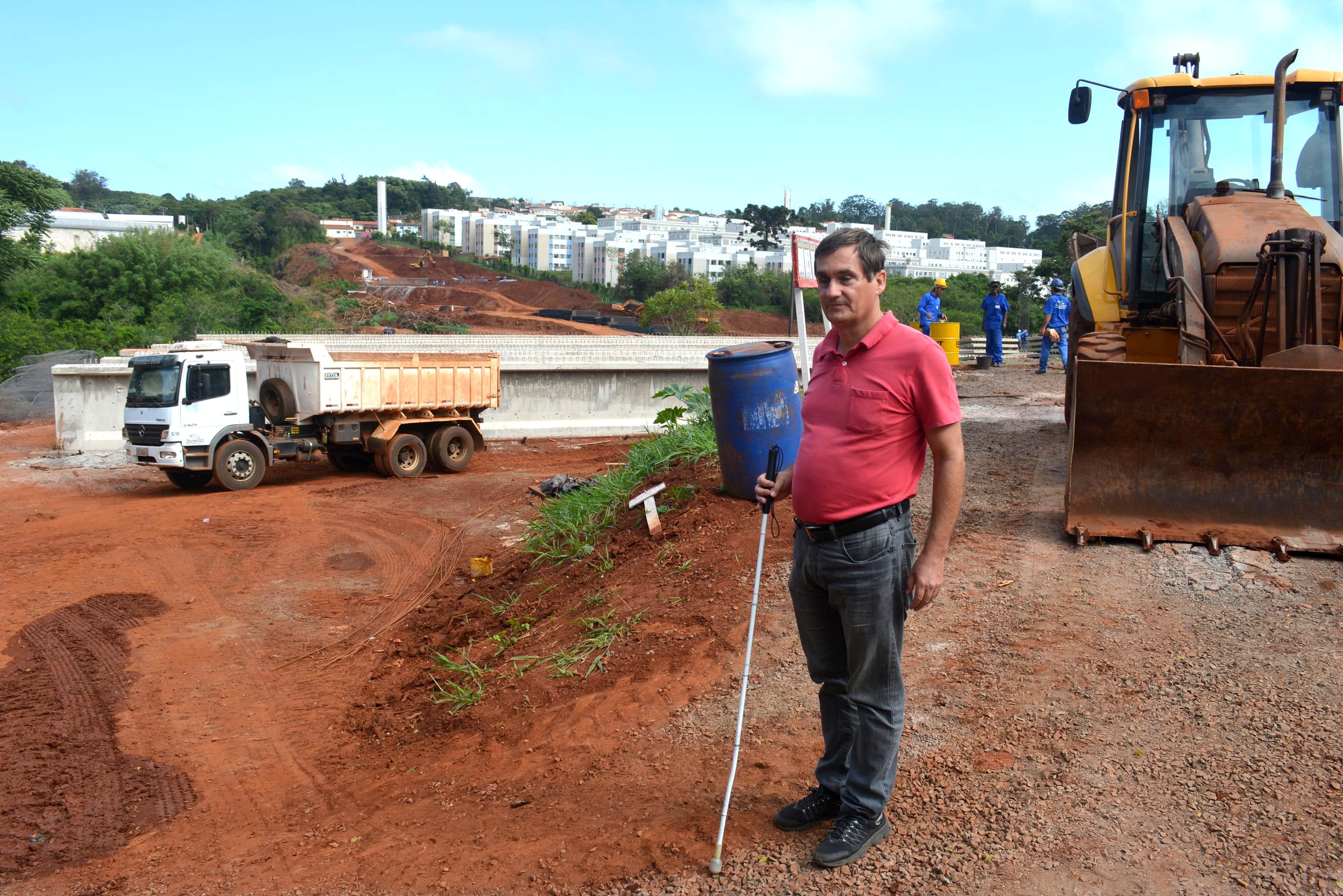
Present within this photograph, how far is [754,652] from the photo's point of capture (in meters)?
5.59

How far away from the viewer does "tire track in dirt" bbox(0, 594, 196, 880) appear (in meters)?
4.99

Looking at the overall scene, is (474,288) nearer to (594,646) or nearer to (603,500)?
(603,500)

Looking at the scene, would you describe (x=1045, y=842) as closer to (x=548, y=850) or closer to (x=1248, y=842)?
(x=1248, y=842)

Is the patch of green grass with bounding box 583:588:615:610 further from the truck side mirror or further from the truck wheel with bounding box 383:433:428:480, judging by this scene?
the truck wheel with bounding box 383:433:428:480

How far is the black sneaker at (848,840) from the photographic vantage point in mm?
3479

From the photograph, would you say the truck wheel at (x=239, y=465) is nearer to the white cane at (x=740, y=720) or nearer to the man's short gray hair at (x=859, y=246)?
the white cane at (x=740, y=720)

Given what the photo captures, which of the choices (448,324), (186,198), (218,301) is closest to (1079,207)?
(448,324)

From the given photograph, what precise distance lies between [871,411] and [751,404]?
14.8ft

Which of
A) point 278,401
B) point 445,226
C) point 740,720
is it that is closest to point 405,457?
point 278,401

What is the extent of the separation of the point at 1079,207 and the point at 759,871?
9157cm

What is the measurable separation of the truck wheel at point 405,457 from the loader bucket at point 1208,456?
11.2 metres

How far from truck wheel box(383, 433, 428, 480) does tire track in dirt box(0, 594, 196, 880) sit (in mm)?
6785

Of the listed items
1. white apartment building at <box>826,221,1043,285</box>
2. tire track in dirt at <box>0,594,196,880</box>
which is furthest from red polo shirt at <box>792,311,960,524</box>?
white apartment building at <box>826,221,1043,285</box>

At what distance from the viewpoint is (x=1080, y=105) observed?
8.92 meters
